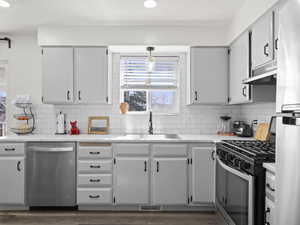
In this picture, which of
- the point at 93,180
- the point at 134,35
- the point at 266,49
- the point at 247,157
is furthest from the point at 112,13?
the point at 247,157

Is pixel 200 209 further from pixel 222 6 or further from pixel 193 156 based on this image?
pixel 222 6

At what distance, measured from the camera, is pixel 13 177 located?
2.89 meters

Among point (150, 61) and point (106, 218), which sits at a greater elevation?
point (150, 61)

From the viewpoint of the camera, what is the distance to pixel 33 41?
12.0 ft

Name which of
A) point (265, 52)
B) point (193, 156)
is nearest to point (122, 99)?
point (193, 156)

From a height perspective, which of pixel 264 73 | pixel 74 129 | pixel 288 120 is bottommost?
pixel 74 129

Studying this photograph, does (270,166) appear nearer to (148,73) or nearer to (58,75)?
(148,73)

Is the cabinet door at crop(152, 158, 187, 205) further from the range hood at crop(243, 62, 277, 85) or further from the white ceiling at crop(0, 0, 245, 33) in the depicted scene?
the white ceiling at crop(0, 0, 245, 33)

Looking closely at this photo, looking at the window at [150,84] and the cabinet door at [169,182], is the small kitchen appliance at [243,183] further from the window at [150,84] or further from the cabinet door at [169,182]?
the window at [150,84]

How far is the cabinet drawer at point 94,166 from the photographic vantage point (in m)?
2.89

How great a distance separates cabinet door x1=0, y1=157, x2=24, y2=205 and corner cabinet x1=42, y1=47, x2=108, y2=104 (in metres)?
0.95

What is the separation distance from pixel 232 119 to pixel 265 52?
1.54 meters

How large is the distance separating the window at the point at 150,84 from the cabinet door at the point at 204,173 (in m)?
1.02

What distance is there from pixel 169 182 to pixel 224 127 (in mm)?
1257
